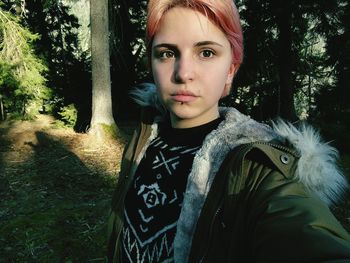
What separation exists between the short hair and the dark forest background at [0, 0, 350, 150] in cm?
932

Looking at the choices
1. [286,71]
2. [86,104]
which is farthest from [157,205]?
[286,71]

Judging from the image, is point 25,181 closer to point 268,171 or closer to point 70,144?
point 70,144

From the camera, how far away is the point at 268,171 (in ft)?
4.26

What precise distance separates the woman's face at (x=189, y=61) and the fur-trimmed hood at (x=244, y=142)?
181mm

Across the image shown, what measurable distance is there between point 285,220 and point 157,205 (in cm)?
77

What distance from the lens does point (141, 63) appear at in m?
19.4

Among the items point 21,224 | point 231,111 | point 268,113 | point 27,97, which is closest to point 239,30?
point 231,111

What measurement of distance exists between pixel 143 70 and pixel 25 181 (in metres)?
12.8

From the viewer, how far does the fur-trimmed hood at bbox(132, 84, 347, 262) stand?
4.64ft

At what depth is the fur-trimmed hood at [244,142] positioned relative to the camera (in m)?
1.42

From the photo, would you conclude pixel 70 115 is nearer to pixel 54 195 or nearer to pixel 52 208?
pixel 54 195

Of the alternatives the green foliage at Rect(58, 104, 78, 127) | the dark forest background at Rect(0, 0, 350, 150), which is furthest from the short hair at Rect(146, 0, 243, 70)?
the green foliage at Rect(58, 104, 78, 127)

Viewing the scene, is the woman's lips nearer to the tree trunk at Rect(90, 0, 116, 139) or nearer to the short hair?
the short hair

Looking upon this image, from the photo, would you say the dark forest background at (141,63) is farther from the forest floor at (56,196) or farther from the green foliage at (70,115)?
the forest floor at (56,196)
